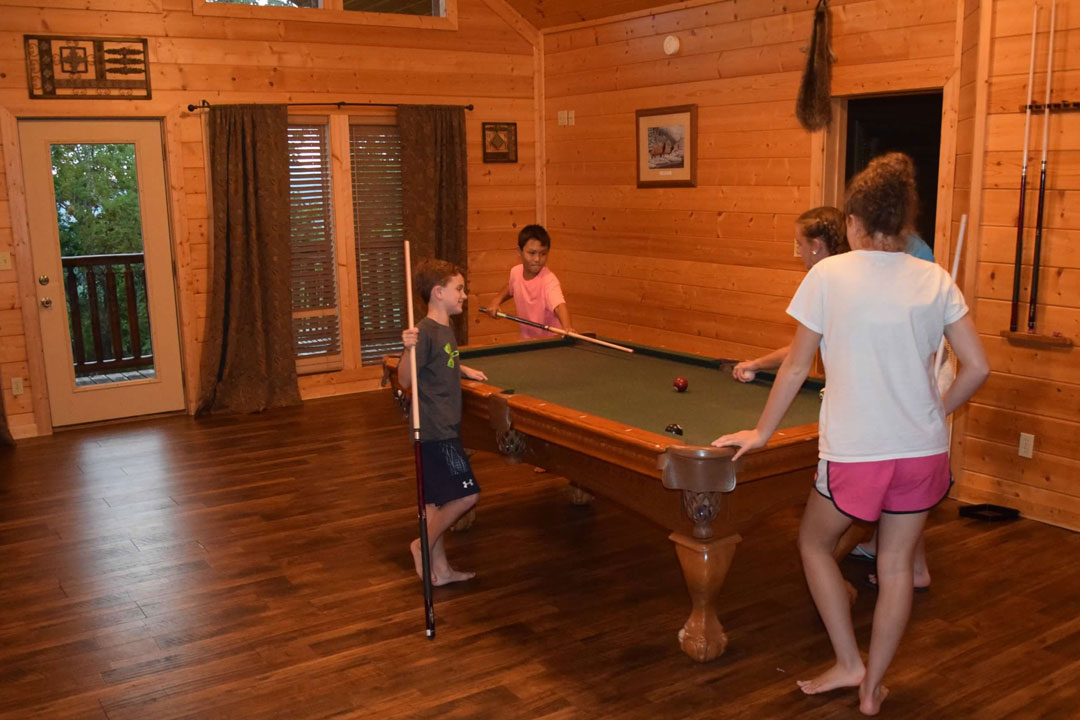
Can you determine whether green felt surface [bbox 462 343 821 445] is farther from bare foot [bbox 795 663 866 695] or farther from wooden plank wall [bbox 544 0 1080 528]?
wooden plank wall [bbox 544 0 1080 528]

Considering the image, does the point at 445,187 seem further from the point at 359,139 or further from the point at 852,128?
the point at 852,128

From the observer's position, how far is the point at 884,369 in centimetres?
249

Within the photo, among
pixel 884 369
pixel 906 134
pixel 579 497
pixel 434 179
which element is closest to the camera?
pixel 884 369

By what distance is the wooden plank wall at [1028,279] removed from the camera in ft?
13.3

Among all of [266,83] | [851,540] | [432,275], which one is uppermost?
[266,83]

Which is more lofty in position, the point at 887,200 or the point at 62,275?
the point at 887,200

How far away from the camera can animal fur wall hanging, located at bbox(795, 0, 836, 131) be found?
208 inches

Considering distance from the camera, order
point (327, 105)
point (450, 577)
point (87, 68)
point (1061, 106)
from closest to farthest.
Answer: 1. point (450, 577)
2. point (1061, 106)
3. point (87, 68)
4. point (327, 105)

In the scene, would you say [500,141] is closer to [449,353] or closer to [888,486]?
[449,353]

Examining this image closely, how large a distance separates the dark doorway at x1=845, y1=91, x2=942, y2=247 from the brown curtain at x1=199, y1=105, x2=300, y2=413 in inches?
146

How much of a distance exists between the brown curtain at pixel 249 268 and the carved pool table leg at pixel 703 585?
4.34m

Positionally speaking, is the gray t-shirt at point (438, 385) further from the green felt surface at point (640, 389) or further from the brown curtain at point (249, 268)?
the brown curtain at point (249, 268)

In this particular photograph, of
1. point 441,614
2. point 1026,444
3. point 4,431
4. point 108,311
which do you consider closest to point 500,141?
point 108,311

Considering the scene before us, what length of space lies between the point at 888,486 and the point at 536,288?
111 inches
